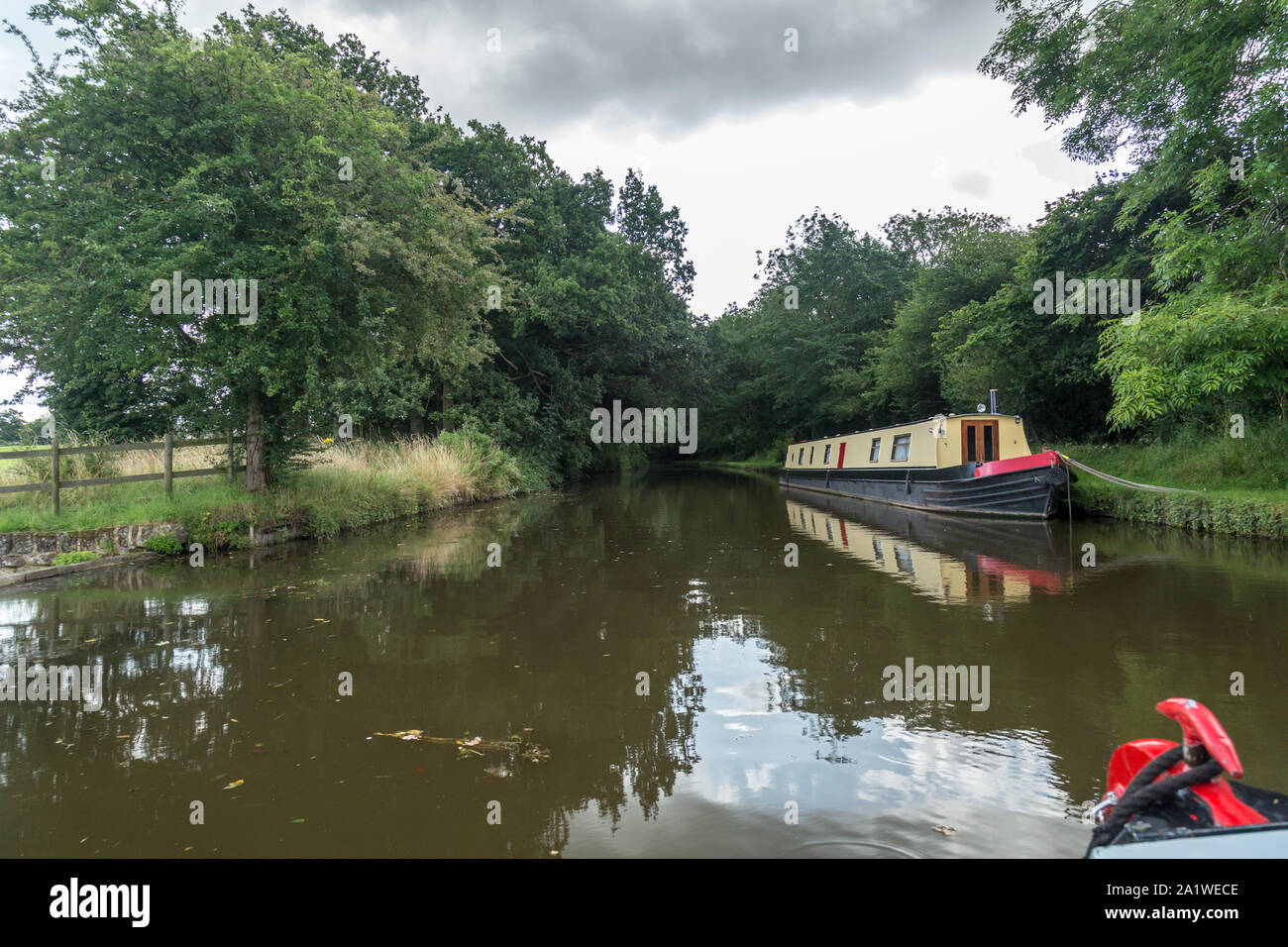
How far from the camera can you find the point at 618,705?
4.32m

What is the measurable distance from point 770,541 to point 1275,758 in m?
8.71

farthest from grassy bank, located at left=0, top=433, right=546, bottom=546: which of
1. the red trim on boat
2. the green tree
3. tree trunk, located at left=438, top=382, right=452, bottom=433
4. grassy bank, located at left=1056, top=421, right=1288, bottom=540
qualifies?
grassy bank, located at left=1056, top=421, right=1288, bottom=540

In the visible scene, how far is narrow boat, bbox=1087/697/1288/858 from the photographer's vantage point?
1570 mm

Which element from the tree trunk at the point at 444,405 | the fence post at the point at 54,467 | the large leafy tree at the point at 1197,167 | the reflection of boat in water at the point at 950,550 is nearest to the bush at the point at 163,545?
the fence post at the point at 54,467

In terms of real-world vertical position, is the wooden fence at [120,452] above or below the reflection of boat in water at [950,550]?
above

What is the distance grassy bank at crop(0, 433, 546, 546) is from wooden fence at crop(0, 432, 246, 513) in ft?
0.48

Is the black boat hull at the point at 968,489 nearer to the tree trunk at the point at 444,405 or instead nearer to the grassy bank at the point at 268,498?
the grassy bank at the point at 268,498

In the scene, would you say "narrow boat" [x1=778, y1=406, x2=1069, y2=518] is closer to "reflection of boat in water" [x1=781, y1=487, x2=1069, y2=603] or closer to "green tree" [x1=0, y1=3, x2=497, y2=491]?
"reflection of boat in water" [x1=781, y1=487, x2=1069, y2=603]

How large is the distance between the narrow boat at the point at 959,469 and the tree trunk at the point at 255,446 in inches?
554

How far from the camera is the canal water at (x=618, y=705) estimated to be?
9.61 feet

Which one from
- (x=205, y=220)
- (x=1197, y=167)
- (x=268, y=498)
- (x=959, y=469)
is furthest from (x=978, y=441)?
(x=205, y=220)

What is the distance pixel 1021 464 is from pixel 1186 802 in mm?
14284

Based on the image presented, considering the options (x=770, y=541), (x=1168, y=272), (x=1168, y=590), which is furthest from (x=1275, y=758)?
(x=1168, y=272)
